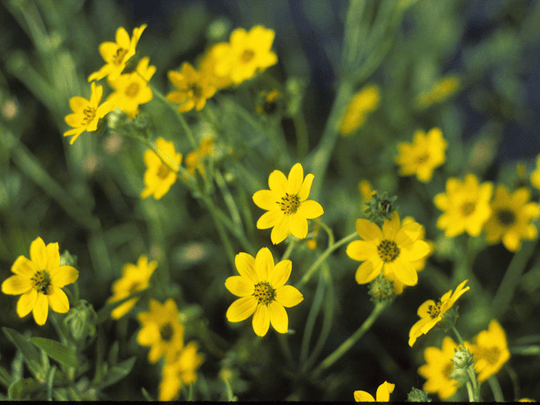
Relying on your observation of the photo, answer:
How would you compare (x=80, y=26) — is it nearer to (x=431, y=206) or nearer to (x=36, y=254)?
(x=36, y=254)

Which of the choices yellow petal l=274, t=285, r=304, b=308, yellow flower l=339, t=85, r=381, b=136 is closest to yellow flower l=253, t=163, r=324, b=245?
yellow petal l=274, t=285, r=304, b=308

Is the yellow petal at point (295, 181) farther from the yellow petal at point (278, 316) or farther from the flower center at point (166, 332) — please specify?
the flower center at point (166, 332)

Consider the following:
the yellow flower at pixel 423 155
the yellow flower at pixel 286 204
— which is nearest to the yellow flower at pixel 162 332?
the yellow flower at pixel 286 204

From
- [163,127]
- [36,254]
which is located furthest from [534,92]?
[36,254]

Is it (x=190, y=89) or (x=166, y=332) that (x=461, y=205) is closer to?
(x=190, y=89)

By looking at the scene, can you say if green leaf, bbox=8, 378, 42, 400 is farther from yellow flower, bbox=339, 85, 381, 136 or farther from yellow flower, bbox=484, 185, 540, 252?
yellow flower, bbox=339, 85, 381, 136

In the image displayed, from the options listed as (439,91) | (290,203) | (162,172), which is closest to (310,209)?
(290,203)
